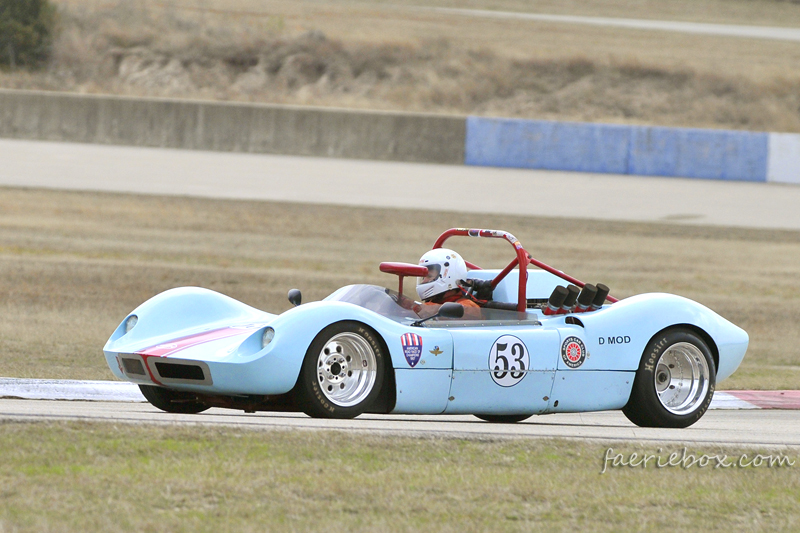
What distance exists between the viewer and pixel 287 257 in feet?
57.7

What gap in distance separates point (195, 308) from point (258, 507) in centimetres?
320

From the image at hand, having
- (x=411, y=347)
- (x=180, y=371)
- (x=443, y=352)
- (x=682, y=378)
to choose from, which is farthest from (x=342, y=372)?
(x=682, y=378)

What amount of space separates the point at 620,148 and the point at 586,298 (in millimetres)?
16349

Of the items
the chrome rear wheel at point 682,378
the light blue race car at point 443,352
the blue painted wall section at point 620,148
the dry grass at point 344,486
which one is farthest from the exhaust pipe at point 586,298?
the blue painted wall section at point 620,148

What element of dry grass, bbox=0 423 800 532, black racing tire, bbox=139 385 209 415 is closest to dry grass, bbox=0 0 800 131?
black racing tire, bbox=139 385 209 415

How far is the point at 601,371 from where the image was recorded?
7719mm

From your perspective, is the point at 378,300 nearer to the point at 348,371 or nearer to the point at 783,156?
the point at 348,371

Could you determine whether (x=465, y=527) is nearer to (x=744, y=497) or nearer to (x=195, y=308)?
(x=744, y=497)

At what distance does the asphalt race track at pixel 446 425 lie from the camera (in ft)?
20.5

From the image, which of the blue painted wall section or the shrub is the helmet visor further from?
the shrub

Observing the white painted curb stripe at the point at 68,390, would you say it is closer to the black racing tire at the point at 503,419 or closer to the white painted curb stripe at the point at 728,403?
the black racing tire at the point at 503,419

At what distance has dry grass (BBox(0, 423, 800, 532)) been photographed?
472 cm

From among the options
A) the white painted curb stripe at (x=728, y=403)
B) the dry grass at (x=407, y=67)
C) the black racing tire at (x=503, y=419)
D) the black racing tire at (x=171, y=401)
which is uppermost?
the dry grass at (x=407, y=67)

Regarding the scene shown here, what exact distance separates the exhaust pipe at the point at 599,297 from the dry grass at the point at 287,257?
3.17 metres
